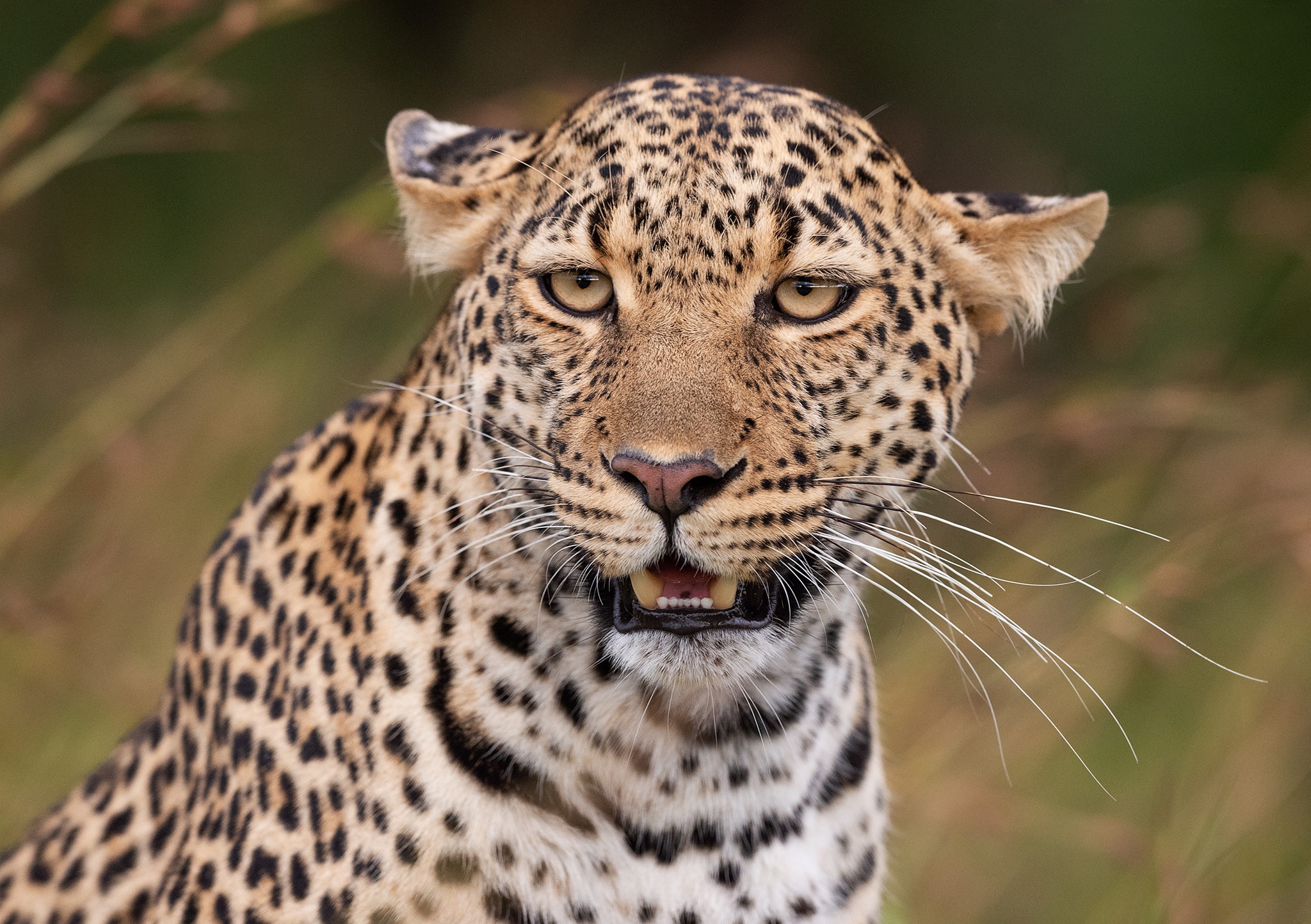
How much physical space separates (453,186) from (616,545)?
1.03m

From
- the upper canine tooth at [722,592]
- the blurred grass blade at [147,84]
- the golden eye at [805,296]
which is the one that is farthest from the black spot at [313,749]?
the blurred grass blade at [147,84]

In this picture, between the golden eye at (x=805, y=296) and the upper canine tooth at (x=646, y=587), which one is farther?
the golden eye at (x=805, y=296)

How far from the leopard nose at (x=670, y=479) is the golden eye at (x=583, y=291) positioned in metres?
0.48

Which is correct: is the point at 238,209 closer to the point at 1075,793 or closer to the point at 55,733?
the point at 55,733

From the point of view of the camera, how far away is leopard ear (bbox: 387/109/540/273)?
3.52 meters

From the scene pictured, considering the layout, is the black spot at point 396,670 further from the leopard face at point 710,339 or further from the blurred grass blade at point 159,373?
the blurred grass blade at point 159,373

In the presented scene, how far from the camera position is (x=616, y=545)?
9.95 ft

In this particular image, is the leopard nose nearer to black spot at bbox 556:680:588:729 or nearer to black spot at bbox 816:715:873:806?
black spot at bbox 556:680:588:729

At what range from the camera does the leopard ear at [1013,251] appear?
11.7ft

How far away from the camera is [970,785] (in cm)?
523

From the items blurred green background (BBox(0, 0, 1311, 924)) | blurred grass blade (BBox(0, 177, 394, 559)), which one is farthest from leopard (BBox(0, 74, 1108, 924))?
blurred grass blade (BBox(0, 177, 394, 559))

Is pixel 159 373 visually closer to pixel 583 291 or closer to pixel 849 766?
pixel 583 291

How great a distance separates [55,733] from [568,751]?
2.91 m

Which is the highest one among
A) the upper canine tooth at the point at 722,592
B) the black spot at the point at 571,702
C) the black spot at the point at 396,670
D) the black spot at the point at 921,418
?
the black spot at the point at 921,418
